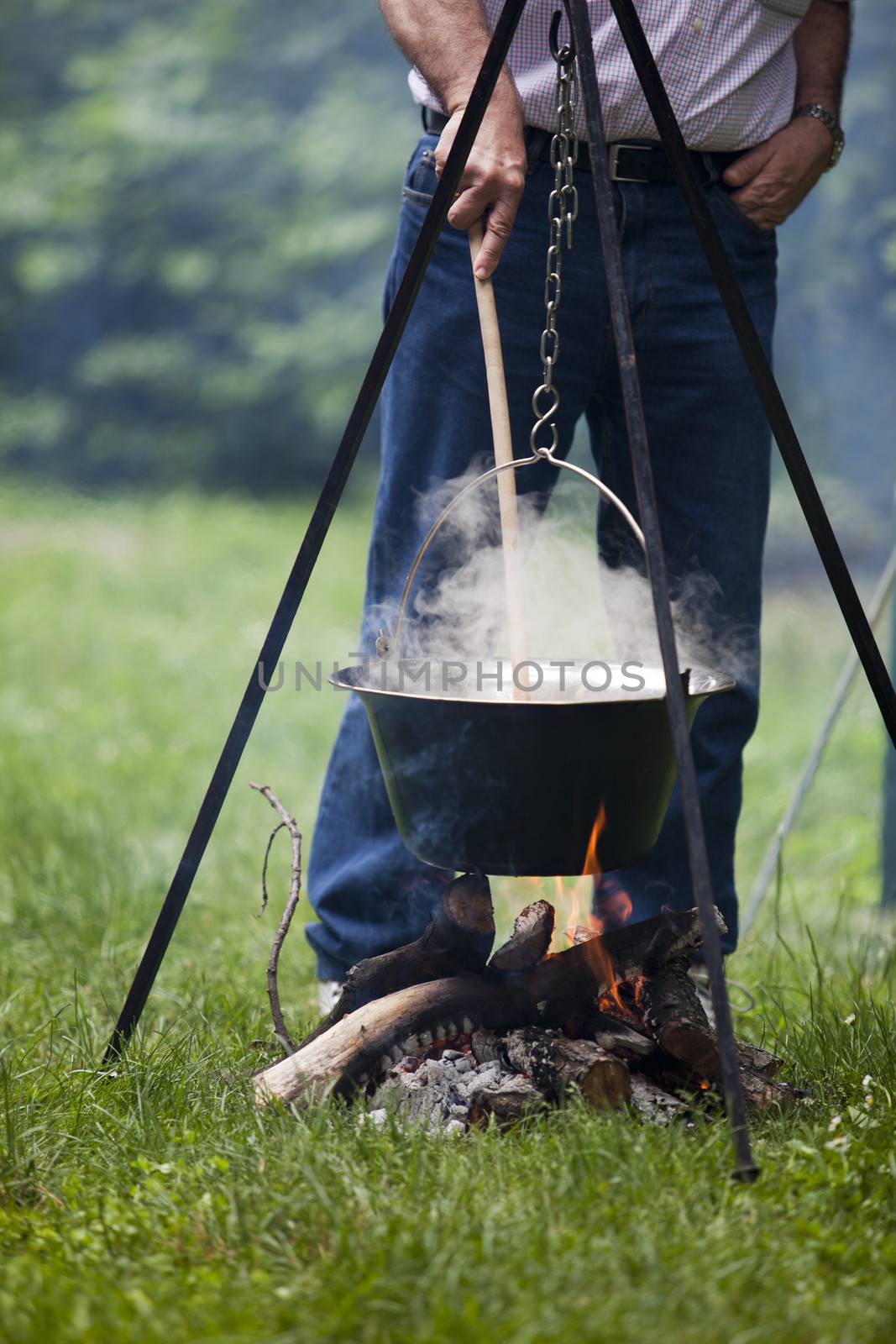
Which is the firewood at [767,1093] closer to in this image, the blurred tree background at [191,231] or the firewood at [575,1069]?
the firewood at [575,1069]

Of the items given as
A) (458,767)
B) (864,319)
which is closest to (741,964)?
(458,767)

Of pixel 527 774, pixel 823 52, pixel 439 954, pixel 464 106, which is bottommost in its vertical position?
pixel 439 954

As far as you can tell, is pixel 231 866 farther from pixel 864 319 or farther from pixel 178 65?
pixel 178 65

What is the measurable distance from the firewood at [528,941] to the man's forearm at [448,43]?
4.30ft

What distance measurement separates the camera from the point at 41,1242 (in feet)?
5.19

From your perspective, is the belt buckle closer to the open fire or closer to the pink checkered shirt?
the pink checkered shirt

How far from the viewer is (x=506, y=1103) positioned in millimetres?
1871

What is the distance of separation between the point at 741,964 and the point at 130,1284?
1.78 m

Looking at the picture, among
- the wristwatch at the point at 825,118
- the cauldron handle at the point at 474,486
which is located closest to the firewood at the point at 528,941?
the cauldron handle at the point at 474,486

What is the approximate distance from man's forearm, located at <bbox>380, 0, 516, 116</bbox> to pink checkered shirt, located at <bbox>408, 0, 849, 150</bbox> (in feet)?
0.46

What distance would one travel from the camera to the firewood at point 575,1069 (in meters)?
1.86

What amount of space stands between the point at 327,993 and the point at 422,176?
1.58 m

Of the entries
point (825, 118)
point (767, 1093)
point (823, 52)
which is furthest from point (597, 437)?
point (767, 1093)

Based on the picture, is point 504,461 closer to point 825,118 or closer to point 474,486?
point 474,486
